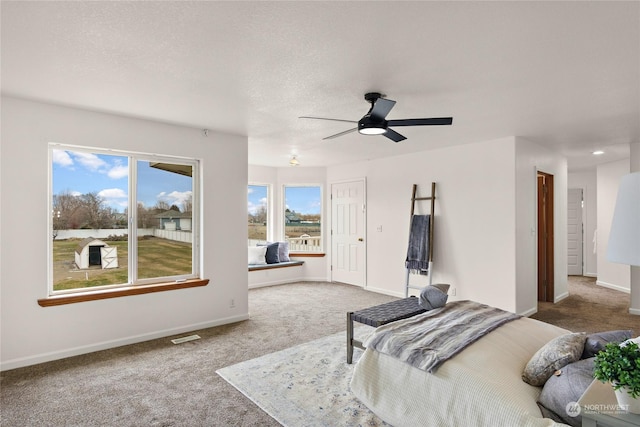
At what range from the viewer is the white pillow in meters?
6.90

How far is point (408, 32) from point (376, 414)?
2.38 m

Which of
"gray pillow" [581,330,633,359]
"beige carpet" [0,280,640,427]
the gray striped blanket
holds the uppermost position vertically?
"gray pillow" [581,330,633,359]

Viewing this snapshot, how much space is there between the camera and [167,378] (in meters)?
2.93

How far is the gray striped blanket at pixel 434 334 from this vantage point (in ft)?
7.13

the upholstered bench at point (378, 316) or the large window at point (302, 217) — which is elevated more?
the large window at point (302, 217)

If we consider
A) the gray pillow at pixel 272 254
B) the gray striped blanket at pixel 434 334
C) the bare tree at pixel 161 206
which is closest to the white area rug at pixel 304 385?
the gray striped blanket at pixel 434 334

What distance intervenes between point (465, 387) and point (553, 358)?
49cm

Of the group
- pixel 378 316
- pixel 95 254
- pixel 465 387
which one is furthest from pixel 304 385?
pixel 95 254

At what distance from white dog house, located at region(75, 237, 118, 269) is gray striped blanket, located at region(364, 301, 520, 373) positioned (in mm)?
2933

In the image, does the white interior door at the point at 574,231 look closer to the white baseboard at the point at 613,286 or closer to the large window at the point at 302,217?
the white baseboard at the point at 613,286

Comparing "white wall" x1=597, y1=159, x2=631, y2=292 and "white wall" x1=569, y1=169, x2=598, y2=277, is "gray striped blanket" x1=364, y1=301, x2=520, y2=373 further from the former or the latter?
"white wall" x1=569, y1=169, x2=598, y2=277

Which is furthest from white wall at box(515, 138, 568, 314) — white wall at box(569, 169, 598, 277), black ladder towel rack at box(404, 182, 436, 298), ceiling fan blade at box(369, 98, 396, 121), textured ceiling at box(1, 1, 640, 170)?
white wall at box(569, 169, 598, 277)

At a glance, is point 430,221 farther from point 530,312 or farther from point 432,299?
point 432,299

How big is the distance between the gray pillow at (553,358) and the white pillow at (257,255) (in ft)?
17.8
